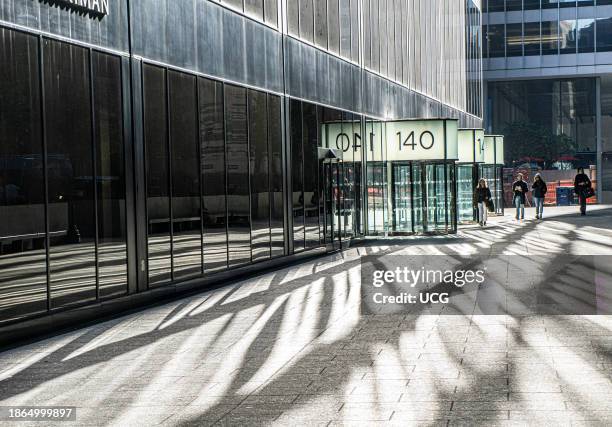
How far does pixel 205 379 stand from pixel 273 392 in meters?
0.99

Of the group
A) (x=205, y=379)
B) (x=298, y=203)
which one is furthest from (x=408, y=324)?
(x=298, y=203)

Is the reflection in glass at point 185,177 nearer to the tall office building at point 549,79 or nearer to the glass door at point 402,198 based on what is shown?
the glass door at point 402,198

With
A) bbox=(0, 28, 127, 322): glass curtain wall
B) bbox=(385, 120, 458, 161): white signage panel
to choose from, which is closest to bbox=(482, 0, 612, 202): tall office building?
bbox=(385, 120, 458, 161): white signage panel

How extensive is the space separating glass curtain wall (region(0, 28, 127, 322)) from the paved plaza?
2.40 feet

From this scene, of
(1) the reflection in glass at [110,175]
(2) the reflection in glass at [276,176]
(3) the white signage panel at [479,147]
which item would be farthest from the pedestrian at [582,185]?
(1) the reflection in glass at [110,175]

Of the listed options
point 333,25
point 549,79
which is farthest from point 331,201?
point 549,79

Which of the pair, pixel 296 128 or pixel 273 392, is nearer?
pixel 273 392

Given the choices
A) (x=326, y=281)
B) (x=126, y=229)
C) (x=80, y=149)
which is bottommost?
(x=326, y=281)

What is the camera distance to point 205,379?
9375 millimetres

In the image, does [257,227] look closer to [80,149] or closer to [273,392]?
[80,149]

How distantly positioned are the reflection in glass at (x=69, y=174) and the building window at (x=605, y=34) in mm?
62721

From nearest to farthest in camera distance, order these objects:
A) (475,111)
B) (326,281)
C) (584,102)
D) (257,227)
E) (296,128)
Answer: (326,281) → (257,227) → (296,128) → (475,111) → (584,102)

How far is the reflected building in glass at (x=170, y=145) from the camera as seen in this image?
42.4ft

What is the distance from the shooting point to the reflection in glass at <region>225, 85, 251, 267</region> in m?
20.0
